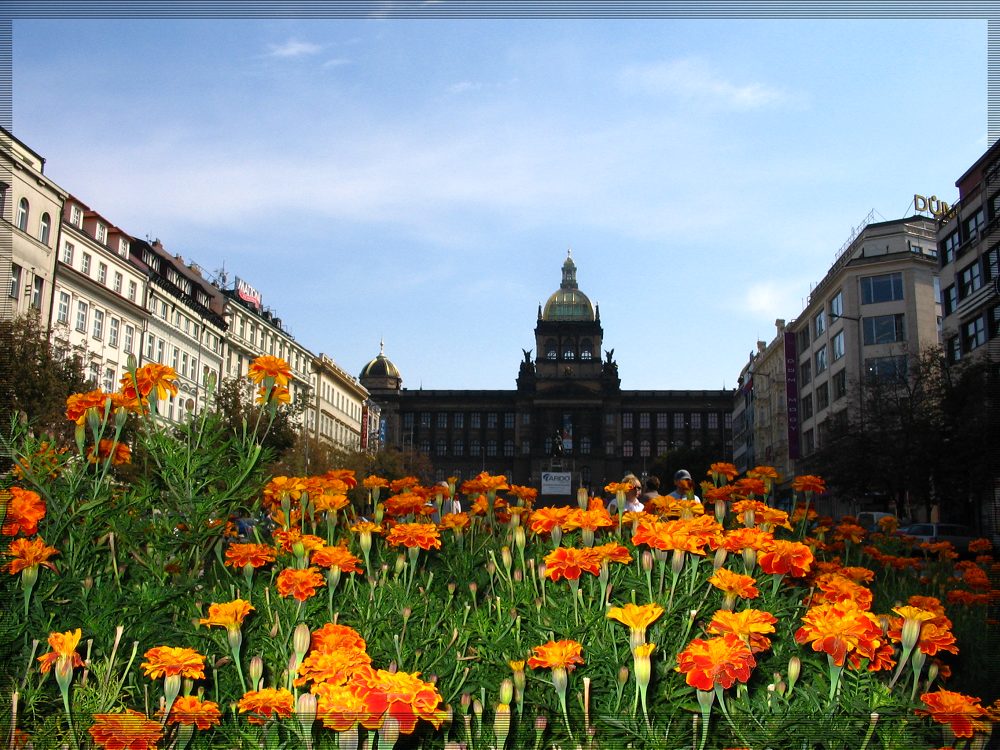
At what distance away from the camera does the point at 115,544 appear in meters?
5.03

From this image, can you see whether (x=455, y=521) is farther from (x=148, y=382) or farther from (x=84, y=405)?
(x=84, y=405)

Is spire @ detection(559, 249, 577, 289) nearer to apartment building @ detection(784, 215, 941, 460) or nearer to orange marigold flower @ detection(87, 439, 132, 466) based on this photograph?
apartment building @ detection(784, 215, 941, 460)

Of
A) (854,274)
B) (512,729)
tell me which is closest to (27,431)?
(512,729)

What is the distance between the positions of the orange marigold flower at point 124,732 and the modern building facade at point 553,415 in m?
126

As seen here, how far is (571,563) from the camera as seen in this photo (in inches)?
155

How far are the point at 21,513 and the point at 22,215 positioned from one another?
38.6 m

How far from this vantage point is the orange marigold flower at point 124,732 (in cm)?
282

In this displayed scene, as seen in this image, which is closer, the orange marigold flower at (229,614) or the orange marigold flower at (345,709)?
the orange marigold flower at (345,709)

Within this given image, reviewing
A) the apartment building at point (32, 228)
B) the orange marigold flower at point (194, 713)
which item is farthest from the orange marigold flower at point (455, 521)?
the apartment building at point (32, 228)

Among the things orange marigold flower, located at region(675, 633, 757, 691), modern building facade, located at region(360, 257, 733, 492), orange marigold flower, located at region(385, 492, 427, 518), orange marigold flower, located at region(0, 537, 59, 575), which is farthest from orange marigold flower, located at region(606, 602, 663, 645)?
modern building facade, located at region(360, 257, 733, 492)

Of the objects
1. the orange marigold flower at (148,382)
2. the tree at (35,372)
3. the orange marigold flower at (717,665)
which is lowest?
the orange marigold flower at (717,665)

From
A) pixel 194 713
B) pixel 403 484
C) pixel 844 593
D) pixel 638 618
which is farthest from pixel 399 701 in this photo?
pixel 403 484

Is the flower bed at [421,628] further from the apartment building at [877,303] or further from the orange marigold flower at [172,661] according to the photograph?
the apartment building at [877,303]

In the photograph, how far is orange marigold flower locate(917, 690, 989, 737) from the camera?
2.90 meters
